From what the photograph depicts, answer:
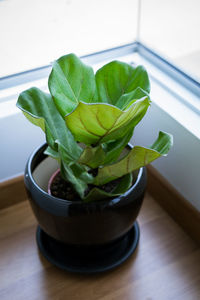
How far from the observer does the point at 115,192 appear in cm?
70

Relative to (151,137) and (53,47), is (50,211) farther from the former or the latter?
(53,47)

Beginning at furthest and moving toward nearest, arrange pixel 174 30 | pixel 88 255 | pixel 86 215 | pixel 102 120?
pixel 174 30
pixel 88 255
pixel 86 215
pixel 102 120

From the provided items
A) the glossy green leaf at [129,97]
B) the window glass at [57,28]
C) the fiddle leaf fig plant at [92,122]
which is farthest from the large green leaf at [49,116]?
the window glass at [57,28]

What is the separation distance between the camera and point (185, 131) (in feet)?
2.61

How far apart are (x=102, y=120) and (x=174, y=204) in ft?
1.32

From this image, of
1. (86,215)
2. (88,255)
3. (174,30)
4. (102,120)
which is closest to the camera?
(102,120)

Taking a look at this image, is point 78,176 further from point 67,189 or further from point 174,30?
point 174,30

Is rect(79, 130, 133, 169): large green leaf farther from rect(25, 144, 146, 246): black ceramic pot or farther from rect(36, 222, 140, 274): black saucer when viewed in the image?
rect(36, 222, 140, 274): black saucer

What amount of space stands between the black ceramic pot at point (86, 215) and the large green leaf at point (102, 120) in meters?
0.11

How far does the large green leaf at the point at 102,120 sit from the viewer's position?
0.54 meters

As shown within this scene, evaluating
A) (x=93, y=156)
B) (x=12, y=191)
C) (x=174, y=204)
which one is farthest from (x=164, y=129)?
(x=12, y=191)

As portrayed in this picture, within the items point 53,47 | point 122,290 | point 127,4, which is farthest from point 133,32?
point 122,290

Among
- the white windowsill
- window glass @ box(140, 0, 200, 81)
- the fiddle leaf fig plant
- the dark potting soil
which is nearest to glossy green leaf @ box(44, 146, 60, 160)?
the fiddle leaf fig plant

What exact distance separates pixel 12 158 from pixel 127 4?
48cm
